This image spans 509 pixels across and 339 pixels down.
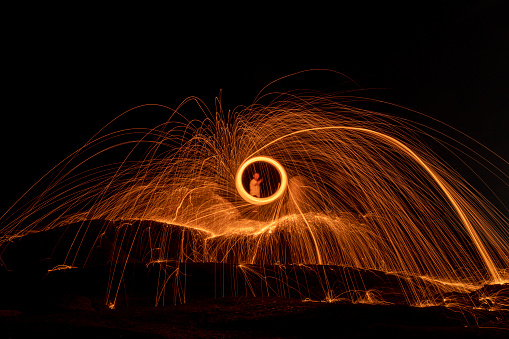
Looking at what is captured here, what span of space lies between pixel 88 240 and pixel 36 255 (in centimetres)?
111

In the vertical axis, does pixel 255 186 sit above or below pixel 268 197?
above

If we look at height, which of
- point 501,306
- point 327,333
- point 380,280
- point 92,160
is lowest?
point 327,333

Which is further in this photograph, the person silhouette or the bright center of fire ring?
the person silhouette

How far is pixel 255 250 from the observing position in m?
9.11

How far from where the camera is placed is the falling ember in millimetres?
8789

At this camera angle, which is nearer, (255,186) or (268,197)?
(268,197)

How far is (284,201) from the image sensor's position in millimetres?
10836

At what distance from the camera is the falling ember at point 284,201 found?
28.8ft

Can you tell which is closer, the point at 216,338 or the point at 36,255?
the point at 216,338

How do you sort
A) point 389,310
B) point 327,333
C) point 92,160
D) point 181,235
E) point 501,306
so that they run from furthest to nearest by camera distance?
point 92,160 → point 181,235 → point 501,306 → point 389,310 → point 327,333

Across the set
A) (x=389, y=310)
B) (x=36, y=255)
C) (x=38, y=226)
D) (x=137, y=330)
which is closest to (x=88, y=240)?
(x=36, y=255)

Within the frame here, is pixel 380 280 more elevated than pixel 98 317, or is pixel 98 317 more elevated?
pixel 380 280

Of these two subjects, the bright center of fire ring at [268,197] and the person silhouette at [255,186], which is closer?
the bright center of fire ring at [268,197]

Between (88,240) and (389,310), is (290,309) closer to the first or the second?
(389,310)
